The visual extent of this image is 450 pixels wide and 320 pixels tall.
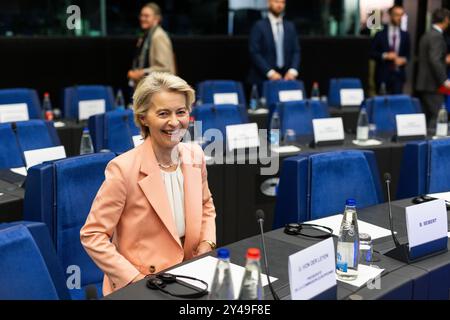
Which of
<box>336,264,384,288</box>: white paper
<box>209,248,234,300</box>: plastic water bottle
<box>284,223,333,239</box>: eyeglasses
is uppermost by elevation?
<box>209,248,234,300</box>: plastic water bottle

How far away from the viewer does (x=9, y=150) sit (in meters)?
3.61

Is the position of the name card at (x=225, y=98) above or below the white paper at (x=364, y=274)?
above

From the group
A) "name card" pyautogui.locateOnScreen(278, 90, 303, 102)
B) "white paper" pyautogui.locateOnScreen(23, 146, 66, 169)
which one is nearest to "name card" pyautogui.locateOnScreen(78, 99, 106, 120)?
"name card" pyautogui.locateOnScreen(278, 90, 303, 102)

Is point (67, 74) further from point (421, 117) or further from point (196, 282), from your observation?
point (196, 282)

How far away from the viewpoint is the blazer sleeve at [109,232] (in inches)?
81.9

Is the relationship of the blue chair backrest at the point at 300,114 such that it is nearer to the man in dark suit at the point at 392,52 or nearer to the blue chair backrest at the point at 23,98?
the blue chair backrest at the point at 23,98

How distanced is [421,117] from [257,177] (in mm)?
1462

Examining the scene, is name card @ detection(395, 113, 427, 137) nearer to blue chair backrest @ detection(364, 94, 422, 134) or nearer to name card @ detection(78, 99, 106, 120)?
blue chair backrest @ detection(364, 94, 422, 134)

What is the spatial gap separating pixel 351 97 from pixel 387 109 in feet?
4.10

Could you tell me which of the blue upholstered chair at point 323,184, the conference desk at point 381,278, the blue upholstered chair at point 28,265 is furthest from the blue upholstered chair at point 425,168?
the blue upholstered chair at point 28,265

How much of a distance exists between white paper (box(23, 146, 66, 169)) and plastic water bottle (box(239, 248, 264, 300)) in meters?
1.79

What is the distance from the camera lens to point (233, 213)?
12.7ft

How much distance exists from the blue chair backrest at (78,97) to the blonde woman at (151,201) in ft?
11.5

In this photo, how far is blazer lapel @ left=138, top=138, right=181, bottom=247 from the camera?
85.4 inches
